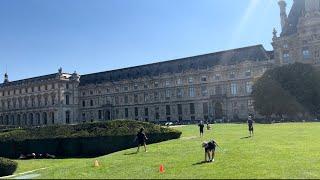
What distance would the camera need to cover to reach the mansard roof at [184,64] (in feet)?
334

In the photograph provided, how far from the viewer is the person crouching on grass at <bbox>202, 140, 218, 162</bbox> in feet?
76.4

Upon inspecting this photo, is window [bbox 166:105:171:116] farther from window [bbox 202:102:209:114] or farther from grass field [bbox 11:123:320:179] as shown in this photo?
grass field [bbox 11:123:320:179]

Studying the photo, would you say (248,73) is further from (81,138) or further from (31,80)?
(31,80)

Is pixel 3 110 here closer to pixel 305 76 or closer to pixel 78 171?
pixel 305 76

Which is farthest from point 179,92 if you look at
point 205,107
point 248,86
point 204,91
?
point 248,86

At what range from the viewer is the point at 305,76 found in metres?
71.9

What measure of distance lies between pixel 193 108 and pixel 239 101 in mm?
12863

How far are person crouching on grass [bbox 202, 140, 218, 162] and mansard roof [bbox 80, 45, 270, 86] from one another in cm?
7768

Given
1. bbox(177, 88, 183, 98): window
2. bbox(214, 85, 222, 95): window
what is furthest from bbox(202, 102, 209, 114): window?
bbox(177, 88, 183, 98): window

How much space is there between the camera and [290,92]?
233ft

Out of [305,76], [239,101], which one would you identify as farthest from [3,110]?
[305,76]

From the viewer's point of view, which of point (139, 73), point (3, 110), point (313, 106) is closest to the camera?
point (313, 106)

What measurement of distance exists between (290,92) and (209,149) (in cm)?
5079

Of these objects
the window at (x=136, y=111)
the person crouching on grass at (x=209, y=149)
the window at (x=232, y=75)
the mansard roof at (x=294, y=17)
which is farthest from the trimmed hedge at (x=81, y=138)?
the window at (x=136, y=111)
